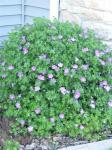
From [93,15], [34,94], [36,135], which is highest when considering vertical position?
[93,15]

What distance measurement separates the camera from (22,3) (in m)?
5.69

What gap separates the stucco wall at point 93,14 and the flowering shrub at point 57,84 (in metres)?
0.74

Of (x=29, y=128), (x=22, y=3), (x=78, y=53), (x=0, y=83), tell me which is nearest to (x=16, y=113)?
(x=29, y=128)

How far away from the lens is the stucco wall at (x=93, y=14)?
4512 mm

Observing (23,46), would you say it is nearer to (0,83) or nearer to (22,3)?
(0,83)

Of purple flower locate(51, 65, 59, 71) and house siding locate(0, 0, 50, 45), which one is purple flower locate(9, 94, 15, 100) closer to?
purple flower locate(51, 65, 59, 71)

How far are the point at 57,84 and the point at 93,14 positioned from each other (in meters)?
1.36

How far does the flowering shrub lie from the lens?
353 cm

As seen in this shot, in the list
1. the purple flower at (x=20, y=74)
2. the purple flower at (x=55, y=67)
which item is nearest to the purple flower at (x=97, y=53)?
the purple flower at (x=55, y=67)

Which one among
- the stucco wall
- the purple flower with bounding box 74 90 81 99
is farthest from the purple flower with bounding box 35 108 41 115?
the stucco wall

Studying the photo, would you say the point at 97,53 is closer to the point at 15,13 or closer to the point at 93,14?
the point at 93,14

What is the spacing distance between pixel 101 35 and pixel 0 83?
131 centimetres

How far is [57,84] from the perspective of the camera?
11.7 ft

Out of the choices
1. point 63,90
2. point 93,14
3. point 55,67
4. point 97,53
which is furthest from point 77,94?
point 93,14
